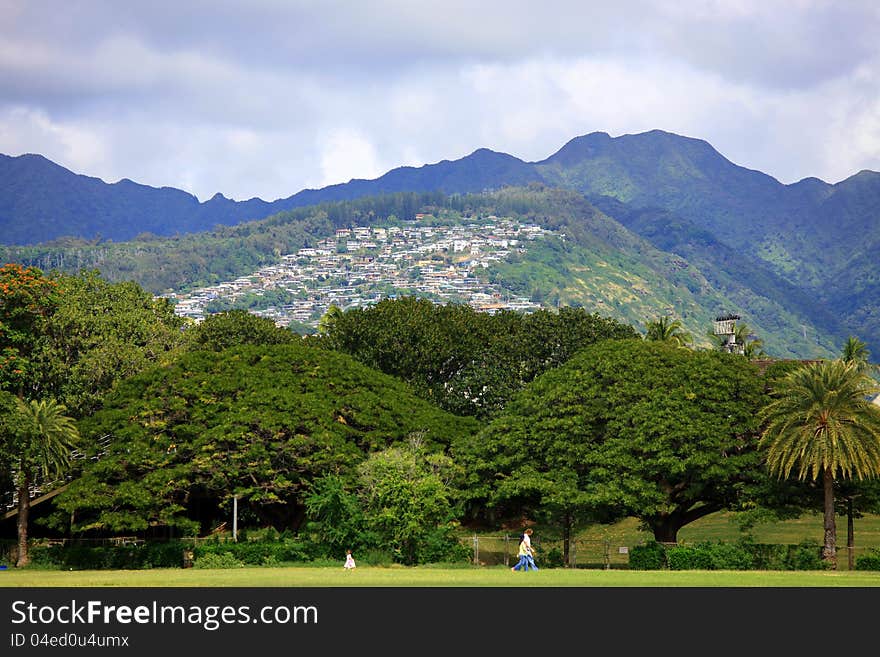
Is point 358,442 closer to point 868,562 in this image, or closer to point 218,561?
point 218,561

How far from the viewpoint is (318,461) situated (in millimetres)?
59781

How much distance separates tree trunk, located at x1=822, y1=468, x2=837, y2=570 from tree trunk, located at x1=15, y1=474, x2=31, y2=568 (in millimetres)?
40210

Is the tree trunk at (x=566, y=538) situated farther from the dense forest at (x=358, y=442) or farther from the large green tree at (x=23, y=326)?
the large green tree at (x=23, y=326)

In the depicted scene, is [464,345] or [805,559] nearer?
[805,559]

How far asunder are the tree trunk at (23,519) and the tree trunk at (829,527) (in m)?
40.2

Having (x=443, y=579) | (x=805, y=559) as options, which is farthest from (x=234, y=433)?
(x=805, y=559)

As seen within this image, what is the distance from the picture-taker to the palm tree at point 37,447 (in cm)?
5569

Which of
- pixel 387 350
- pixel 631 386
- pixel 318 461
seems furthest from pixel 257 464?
pixel 387 350

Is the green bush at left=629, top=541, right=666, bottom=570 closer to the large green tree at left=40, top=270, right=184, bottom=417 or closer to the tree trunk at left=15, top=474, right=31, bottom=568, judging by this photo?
the tree trunk at left=15, top=474, right=31, bottom=568

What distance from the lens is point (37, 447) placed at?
55.7 metres

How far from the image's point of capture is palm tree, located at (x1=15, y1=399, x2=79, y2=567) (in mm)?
55688

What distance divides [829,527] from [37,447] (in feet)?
129

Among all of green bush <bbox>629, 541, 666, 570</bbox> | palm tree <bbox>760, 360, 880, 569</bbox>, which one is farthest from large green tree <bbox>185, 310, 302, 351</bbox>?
palm tree <bbox>760, 360, 880, 569</bbox>
